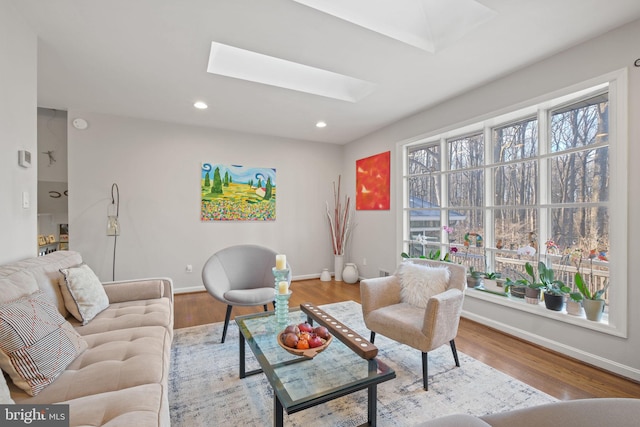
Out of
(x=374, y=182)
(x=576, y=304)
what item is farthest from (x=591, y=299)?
(x=374, y=182)

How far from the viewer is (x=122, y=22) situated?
1.88 metres

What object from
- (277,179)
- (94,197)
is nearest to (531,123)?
(277,179)

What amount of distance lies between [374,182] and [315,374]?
11.3 ft

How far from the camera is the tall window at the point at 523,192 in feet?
7.30

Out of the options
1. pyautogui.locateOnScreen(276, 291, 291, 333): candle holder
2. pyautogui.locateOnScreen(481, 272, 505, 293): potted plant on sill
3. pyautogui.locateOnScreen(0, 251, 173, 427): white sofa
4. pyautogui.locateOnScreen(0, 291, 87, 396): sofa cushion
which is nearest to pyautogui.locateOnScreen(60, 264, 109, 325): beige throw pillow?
pyautogui.locateOnScreen(0, 251, 173, 427): white sofa

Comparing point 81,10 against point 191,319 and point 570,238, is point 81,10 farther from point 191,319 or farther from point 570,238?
point 570,238

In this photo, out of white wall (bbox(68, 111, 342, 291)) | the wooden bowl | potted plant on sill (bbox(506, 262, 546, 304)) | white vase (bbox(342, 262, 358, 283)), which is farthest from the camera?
white vase (bbox(342, 262, 358, 283))

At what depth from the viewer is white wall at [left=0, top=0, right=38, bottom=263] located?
1.65m

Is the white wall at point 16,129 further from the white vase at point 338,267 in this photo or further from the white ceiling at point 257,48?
the white vase at point 338,267

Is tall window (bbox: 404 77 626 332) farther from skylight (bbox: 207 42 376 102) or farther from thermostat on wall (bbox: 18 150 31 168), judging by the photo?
thermostat on wall (bbox: 18 150 31 168)

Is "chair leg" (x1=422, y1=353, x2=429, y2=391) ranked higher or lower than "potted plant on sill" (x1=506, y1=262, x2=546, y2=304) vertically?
lower

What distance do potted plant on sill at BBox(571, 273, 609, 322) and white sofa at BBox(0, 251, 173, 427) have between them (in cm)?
288

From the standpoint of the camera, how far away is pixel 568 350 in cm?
221

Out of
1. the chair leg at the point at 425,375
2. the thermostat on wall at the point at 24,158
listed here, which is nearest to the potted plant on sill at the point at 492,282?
the chair leg at the point at 425,375
